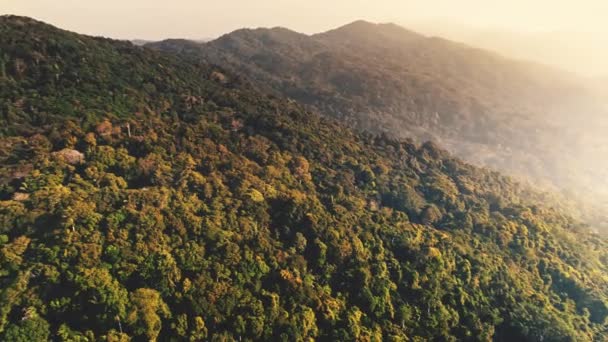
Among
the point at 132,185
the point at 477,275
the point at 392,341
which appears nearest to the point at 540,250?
the point at 477,275

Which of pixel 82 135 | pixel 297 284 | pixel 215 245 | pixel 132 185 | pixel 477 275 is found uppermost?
pixel 82 135

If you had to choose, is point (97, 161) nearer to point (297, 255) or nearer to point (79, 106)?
point (79, 106)

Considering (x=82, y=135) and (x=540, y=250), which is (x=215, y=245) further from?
(x=540, y=250)

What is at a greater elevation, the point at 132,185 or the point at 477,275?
the point at 132,185

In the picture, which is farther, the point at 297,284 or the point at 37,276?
the point at 297,284

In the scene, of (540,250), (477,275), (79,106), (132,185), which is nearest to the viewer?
(132,185)

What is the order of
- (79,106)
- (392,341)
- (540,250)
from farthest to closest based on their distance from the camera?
(540,250), (79,106), (392,341)

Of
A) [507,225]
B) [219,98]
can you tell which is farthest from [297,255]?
[219,98]
